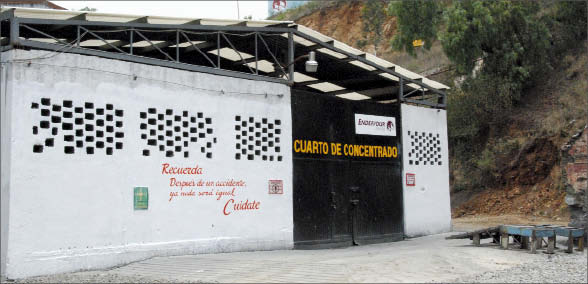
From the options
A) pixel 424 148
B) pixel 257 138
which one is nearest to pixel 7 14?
pixel 257 138

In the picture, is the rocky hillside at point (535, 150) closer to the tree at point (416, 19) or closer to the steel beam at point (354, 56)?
the tree at point (416, 19)

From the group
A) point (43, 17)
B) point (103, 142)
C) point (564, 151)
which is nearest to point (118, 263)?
point (103, 142)

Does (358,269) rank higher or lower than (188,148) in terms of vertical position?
lower

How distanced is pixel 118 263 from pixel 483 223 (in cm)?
1445

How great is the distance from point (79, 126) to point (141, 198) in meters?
1.87

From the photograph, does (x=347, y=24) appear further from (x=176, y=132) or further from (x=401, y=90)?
(x=176, y=132)

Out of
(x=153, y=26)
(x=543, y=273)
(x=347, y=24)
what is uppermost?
(x=347, y=24)

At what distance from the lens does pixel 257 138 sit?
14648mm

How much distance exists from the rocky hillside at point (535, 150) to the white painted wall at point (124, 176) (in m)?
13.2

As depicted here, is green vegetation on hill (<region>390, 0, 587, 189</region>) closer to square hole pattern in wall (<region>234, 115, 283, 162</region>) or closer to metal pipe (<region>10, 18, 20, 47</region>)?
square hole pattern in wall (<region>234, 115, 283, 162</region>)

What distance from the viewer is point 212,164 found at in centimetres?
1365

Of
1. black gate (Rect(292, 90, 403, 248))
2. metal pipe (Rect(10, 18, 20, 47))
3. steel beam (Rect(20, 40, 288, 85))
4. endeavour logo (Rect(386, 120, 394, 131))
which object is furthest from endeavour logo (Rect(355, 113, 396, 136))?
metal pipe (Rect(10, 18, 20, 47))

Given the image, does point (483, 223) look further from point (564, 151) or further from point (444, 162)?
point (564, 151)

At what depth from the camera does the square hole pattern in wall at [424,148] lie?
18953 mm
